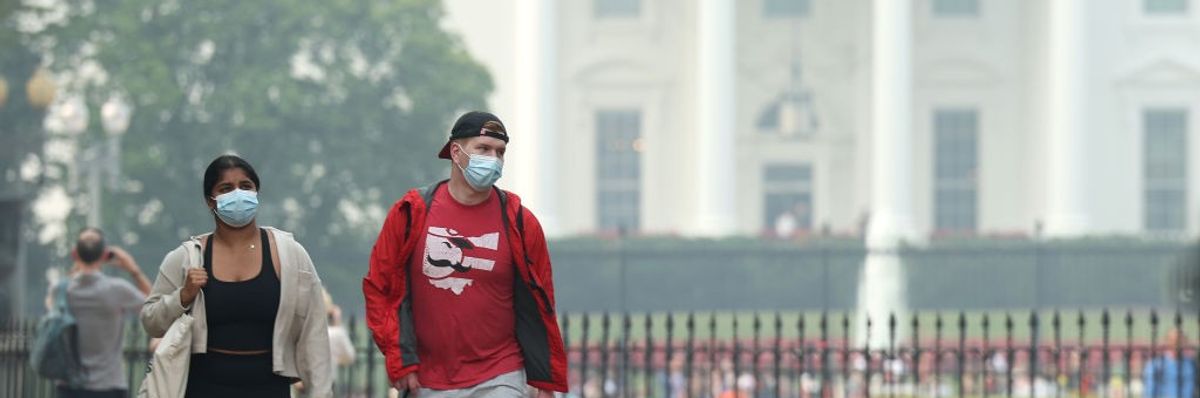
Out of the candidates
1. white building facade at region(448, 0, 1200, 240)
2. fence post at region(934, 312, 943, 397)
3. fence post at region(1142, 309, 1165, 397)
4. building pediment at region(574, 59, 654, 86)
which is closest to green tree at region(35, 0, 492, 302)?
white building facade at region(448, 0, 1200, 240)

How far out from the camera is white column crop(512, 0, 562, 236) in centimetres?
5053

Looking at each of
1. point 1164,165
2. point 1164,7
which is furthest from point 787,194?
point 1164,7

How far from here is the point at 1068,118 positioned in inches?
1967

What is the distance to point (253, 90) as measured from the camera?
129ft

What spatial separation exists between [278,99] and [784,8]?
1652cm

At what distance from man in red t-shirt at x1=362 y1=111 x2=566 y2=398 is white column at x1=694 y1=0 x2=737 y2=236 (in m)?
40.6

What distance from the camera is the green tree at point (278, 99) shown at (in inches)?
1526

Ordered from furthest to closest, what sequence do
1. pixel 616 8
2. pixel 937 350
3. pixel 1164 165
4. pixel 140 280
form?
pixel 616 8
pixel 1164 165
pixel 937 350
pixel 140 280

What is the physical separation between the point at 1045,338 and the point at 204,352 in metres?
29.6

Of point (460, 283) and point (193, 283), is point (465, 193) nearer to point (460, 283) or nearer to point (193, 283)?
point (460, 283)

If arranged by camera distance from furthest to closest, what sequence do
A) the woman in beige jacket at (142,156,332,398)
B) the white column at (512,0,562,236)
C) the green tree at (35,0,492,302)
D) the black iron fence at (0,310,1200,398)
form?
the white column at (512,0,562,236)
the green tree at (35,0,492,302)
the black iron fence at (0,310,1200,398)
the woman in beige jacket at (142,156,332,398)

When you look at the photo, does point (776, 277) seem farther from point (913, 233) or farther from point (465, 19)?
point (465, 19)

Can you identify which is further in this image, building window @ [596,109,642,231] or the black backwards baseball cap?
building window @ [596,109,642,231]

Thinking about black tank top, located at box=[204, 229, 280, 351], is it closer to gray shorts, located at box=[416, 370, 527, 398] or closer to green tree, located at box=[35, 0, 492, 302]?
gray shorts, located at box=[416, 370, 527, 398]
